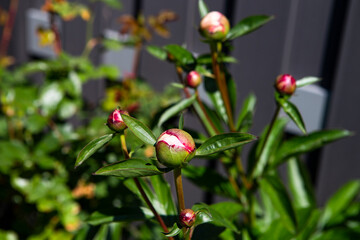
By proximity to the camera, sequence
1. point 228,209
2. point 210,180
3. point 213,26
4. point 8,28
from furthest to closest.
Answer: point 8,28, point 210,180, point 228,209, point 213,26

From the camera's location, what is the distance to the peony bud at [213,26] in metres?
0.63

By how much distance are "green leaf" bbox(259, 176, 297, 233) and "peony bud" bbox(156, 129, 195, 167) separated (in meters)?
0.42

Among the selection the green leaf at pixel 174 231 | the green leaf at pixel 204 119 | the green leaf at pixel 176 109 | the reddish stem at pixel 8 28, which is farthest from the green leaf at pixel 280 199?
the reddish stem at pixel 8 28

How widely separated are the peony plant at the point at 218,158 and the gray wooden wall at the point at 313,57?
126mm

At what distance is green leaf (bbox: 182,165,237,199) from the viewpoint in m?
0.86

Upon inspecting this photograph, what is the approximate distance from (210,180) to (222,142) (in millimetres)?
433

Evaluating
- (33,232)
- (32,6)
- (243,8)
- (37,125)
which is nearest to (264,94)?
(243,8)

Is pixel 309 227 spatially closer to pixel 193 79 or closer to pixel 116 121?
pixel 193 79

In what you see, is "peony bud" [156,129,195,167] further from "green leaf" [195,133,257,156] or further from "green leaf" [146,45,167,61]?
"green leaf" [146,45,167,61]

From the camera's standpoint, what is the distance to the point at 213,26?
0.63m

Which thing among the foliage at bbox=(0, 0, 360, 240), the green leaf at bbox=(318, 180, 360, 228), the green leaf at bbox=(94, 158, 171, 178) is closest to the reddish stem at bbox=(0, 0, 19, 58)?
the foliage at bbox=(0, 0, 360, 240)

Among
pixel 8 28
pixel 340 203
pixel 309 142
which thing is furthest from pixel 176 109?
pixel 8 28

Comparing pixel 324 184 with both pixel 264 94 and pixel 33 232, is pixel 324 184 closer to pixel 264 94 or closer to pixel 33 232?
pixel 264 94

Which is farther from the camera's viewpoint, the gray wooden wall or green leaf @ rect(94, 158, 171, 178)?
the gray wooden wall
